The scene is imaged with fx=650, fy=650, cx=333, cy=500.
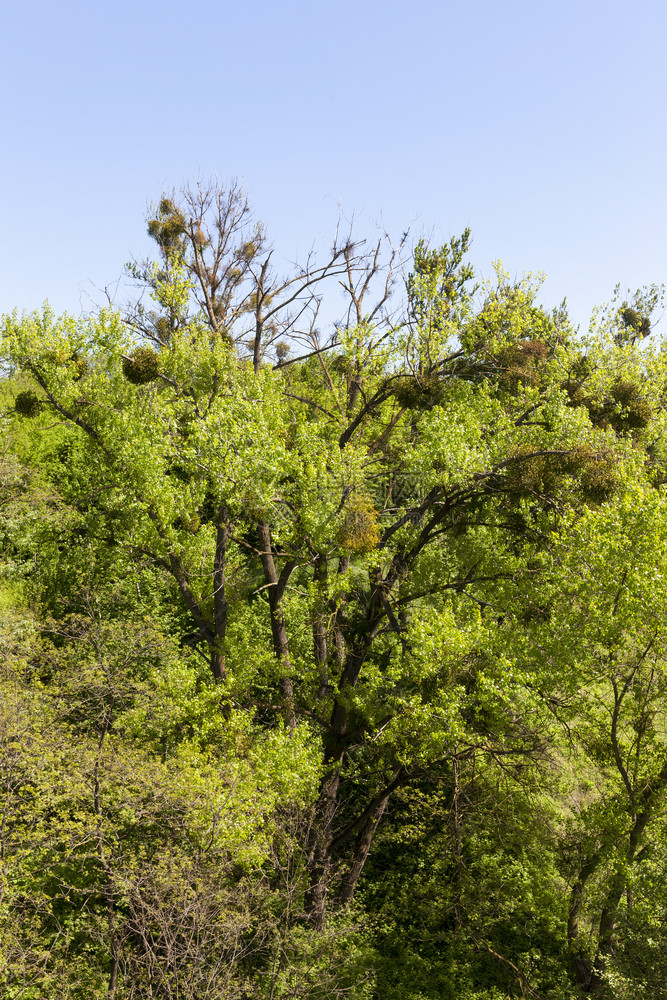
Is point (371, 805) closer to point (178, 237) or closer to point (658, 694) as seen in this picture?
point (658, 694)

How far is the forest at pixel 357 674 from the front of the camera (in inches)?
407

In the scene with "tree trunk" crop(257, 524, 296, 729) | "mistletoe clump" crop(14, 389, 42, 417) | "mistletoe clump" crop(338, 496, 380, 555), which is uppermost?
"mistletoe clump" crop(14, 389, 42, 417)

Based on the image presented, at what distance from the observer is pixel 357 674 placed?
14195mm

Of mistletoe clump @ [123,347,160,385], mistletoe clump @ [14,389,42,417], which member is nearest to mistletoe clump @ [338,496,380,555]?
mistletoe clump @ [123,347,160,385]

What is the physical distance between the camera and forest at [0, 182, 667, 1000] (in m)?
10.3

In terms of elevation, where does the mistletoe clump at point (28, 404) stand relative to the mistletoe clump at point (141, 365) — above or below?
below

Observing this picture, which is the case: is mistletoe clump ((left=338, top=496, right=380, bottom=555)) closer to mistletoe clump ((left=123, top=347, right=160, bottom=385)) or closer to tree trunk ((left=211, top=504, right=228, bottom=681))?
tree trunk ((left=211, top=504, right=228, bottom=681))

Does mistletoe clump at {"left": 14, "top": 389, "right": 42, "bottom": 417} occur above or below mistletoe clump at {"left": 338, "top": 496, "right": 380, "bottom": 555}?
above

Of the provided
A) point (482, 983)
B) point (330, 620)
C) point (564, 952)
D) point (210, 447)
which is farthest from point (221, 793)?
point (564, 952)

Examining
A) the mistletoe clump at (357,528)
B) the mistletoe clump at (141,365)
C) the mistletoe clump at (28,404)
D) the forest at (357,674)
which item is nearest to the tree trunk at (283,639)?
the forest at (357,674)

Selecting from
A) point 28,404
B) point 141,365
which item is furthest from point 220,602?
point 28,404

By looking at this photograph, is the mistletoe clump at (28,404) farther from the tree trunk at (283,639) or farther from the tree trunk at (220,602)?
the tree trunk at (283,639)

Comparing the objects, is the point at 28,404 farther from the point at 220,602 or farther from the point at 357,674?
the point at 357,674

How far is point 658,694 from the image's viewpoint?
10680mm
